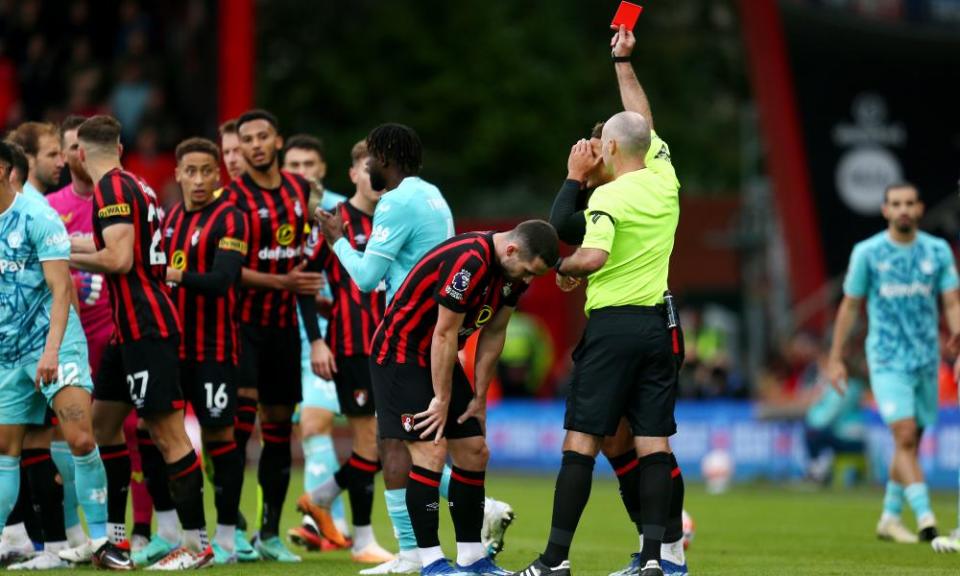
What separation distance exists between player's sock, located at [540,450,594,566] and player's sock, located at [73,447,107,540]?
9.75 ft

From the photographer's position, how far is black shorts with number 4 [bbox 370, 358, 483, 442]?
Answer: 9.05m

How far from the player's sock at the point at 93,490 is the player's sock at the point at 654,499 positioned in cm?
337

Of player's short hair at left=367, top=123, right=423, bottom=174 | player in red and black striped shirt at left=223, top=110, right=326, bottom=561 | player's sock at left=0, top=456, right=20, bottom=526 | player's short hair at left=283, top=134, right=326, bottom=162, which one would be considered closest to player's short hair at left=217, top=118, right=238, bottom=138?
player in red and black striped shirt at left=223, top=110, right=326, bottom=561

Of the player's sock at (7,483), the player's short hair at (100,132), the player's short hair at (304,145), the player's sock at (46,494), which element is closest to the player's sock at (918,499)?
the player's short hair at (304,145)

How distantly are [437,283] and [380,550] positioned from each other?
2.75 metres

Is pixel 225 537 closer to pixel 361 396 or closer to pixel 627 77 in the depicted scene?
pixel 361 396

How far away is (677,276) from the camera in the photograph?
110 ft

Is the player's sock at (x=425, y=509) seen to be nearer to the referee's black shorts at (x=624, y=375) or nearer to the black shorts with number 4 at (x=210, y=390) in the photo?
the referee's black shorts at (x=624, y=375)

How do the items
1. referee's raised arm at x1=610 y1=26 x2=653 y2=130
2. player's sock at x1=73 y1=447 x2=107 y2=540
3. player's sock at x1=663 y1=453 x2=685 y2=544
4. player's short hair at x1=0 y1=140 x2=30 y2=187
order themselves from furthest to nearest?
player's short hair at x1=0 y1=140 x2=30 y2=187 < player's sock at x1=73 y1=447 x2=107 y2=540 < referee's raised arm at x1=610 y1=26 x2=653 y2=130 < player's sock at x1=663 y1=453 x2=685 y2=544

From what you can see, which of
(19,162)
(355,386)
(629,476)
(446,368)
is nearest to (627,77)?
(446,368)

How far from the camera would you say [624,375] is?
8852 millimetres

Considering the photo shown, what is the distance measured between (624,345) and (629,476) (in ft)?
3.61

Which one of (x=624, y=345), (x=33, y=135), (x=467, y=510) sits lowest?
(x=467, y=510)

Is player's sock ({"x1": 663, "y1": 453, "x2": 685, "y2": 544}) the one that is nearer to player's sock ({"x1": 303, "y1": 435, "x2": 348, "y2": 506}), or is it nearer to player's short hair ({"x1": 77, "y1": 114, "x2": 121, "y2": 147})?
player's sock ({"x1": 303, "y1": 435, "x2": 348, "y2": 506})
